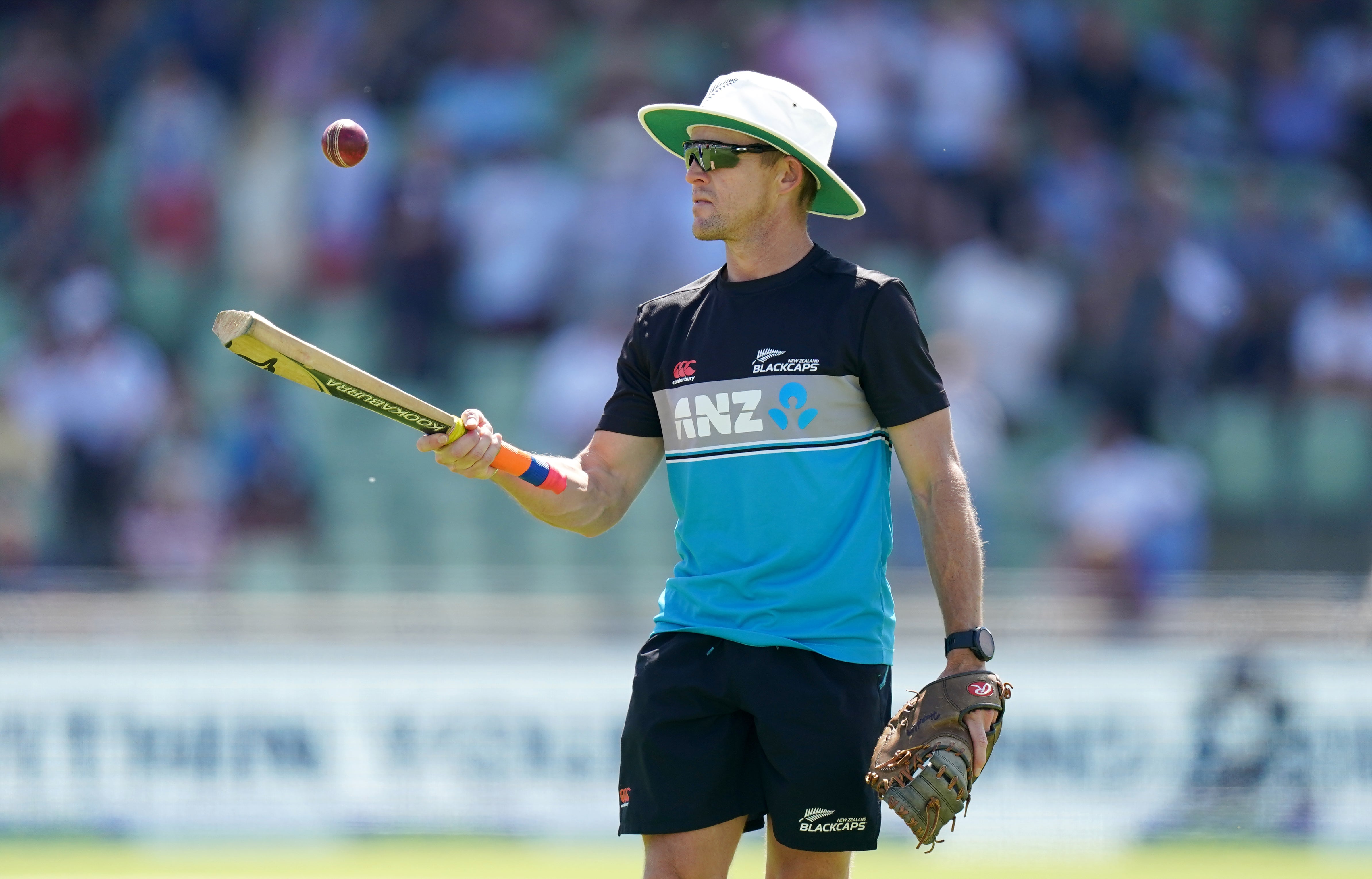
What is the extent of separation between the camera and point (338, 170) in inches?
524

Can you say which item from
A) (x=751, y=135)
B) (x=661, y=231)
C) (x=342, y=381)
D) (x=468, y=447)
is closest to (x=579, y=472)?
(x=468, y=447)

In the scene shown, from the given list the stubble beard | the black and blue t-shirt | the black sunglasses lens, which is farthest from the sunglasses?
the black and blue t-shirt

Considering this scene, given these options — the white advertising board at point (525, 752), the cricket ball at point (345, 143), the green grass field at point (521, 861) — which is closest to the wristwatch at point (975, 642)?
the cricket ball at point (345, 143)

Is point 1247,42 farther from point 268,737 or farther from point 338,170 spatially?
point 268,737

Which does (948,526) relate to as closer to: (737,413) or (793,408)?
(793,408)

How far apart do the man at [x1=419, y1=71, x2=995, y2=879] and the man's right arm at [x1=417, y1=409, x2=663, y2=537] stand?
14 millimetres

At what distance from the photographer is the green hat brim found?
4902 mm

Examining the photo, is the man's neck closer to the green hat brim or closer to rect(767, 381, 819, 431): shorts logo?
the green hat brim

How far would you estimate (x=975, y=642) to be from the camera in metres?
4.61

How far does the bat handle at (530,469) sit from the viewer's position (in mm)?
4961

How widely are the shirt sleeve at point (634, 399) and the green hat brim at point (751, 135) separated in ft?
1.78

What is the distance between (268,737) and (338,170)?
5.28m

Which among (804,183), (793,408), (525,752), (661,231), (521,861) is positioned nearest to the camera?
(793,408)

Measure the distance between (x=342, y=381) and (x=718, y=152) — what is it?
120cm
